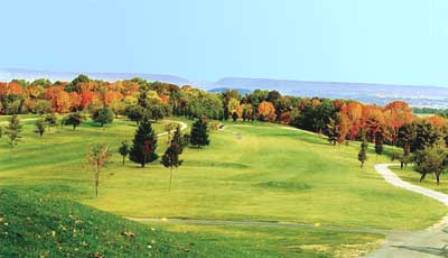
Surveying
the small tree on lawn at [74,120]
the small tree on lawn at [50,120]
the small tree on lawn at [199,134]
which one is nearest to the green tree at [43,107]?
the small tree on lawn at [74,120]

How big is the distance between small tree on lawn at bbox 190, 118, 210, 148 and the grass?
2318 millimetres

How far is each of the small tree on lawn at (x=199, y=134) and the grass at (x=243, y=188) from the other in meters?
2.32

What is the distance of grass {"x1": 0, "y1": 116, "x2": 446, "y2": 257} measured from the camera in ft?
184

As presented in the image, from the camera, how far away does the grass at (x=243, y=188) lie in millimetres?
55938

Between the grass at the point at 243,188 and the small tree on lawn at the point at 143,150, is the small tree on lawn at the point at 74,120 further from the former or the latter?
the small tree on lawn at the point at 143,150

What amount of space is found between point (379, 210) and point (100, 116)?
358ft

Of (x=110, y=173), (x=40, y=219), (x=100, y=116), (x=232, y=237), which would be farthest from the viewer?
(x=100, y=116)

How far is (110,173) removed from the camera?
105812 mm

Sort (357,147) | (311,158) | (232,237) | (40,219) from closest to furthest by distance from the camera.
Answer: (40,219)
(232,237)
(311,158)
(357,147)

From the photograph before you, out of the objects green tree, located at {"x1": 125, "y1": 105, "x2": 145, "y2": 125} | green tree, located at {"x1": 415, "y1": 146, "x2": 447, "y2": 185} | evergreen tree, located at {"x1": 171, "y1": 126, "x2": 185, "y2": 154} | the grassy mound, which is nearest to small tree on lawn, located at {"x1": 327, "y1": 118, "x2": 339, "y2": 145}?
green tree, located at {"x1": 125, "y1": 105, "x2": 145, "y2": 125}

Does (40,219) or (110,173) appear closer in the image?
(40,219)

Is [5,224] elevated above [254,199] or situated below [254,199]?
above

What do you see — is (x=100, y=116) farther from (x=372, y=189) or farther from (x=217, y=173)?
(x=372, y=189)

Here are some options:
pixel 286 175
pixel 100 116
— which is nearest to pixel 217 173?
pixel 286 175
